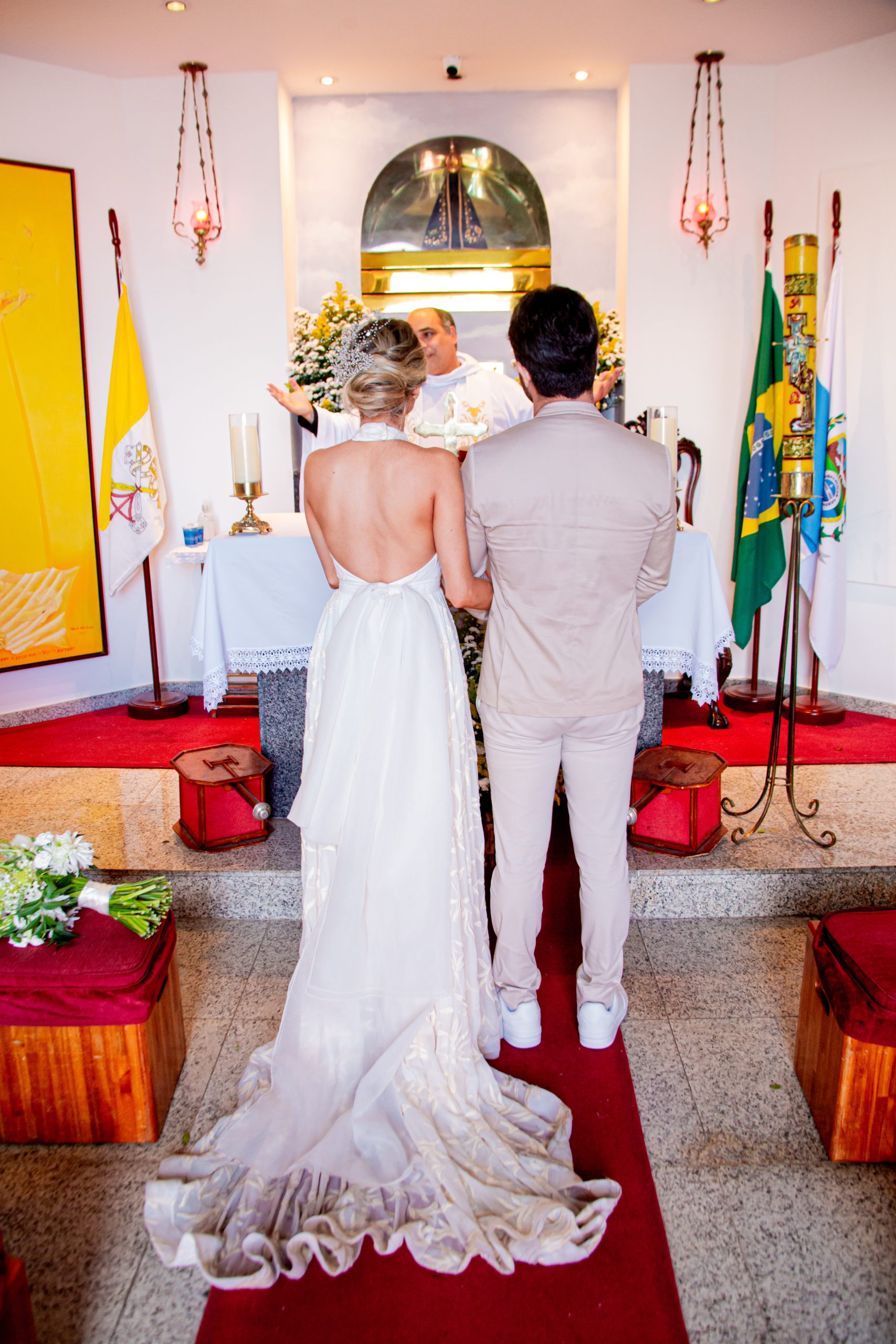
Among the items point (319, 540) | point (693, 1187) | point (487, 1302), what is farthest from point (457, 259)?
→ point (487, 1302)

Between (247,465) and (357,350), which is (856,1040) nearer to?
(357,350)

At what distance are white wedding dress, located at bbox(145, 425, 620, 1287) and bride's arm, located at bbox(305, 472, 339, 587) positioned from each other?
0.11m

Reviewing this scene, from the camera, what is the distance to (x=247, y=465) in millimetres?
3730

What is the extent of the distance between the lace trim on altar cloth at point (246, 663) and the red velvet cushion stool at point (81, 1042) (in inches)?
50.2

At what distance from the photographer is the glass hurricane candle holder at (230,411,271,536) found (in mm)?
3709

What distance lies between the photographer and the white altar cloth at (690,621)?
3.46 m

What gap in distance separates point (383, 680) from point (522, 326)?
867 mm

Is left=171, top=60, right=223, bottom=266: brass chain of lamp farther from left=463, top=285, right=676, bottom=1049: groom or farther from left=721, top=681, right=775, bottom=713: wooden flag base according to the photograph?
left=463, top=285, right=676, bottom=1049: groom

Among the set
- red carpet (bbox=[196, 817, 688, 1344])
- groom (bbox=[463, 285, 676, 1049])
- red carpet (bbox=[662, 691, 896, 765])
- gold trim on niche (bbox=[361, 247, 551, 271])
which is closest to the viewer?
red carpet (bbox=[196, 817, 688, 1344])

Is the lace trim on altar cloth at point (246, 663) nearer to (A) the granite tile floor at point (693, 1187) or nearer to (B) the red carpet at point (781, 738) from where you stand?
(A) the granite tile floor at point (693, 1187)

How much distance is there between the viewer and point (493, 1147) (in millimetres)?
2135

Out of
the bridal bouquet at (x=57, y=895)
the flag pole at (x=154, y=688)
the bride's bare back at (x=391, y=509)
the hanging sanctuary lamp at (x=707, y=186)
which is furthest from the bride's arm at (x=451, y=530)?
the hanging sanctuary lamp at (x=707, y=186)

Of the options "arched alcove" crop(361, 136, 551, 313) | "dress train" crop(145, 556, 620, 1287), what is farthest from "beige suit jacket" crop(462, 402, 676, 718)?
"arched alcove" crop(361, 136, 551, 313)

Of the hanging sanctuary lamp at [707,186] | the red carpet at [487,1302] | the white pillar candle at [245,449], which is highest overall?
the hanging sanctuary lamp at [707,186]
